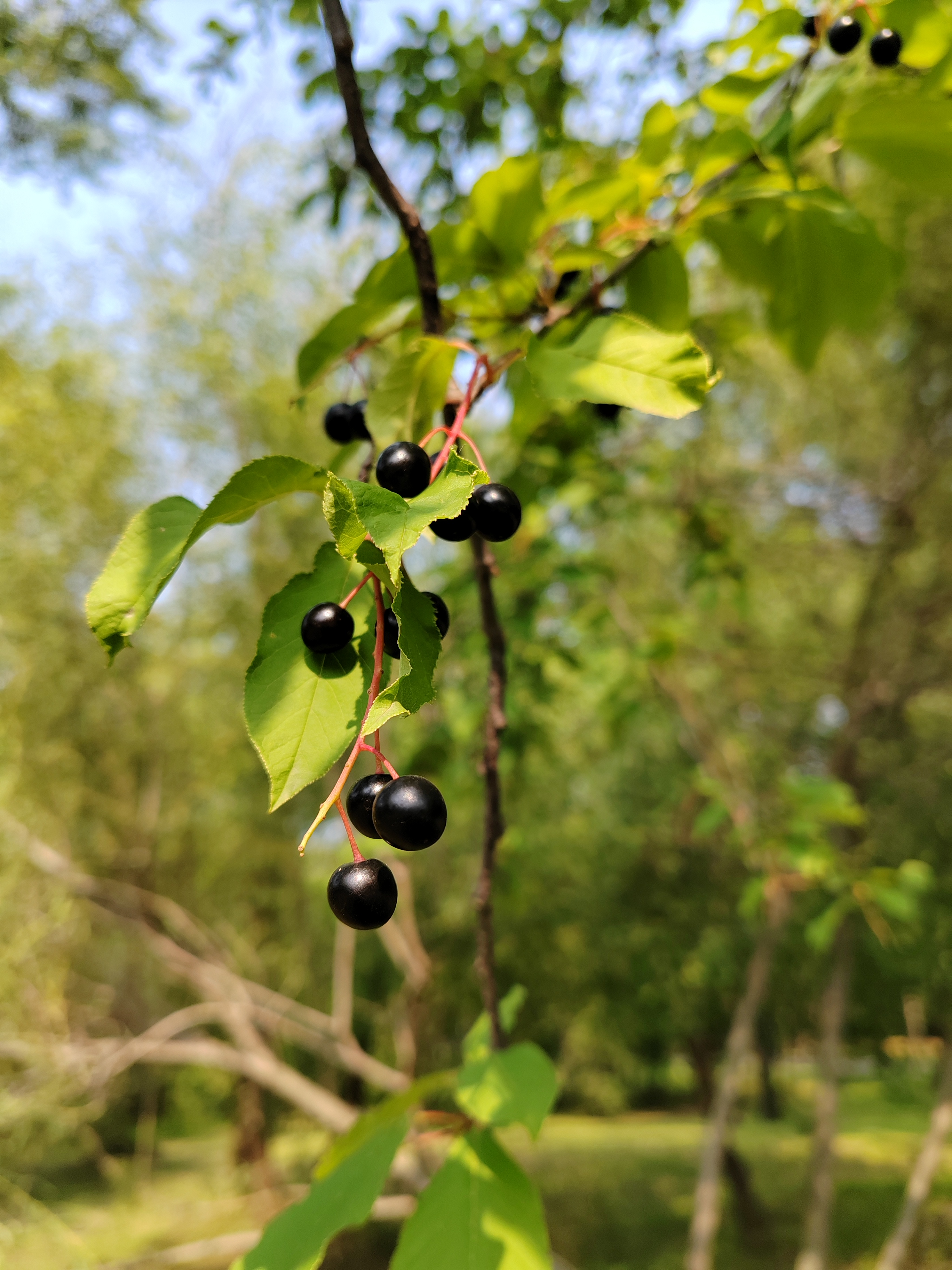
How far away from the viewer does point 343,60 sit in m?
0.66

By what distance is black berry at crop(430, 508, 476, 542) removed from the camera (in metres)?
0.56

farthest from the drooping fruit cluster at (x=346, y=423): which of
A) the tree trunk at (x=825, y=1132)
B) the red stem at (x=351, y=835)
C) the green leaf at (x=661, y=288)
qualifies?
the tree trunk at (x=825, y=1132)

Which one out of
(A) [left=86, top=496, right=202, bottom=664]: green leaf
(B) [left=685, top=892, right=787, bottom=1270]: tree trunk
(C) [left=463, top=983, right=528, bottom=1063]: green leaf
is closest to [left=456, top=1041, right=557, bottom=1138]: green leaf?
(C) [left=463, top=983, right=528, bottom=1063]: green leaf

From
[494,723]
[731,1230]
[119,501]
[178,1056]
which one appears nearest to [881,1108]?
[731,1230]

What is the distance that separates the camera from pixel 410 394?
685 millimetres

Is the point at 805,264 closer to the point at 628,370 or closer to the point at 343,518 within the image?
the point at 628,370

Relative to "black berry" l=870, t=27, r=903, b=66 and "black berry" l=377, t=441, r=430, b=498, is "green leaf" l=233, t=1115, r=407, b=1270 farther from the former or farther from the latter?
"black berry" l=870, t=27, r=903, b=66

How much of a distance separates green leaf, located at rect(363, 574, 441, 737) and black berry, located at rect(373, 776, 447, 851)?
0.24 ft

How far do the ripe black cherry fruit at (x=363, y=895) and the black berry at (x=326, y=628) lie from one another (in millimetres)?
154

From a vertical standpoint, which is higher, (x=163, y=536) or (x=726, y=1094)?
(x=163, y=536)

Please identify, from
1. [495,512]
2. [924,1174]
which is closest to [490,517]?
[495,512]

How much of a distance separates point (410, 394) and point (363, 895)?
442 mm

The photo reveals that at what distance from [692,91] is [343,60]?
225 cm

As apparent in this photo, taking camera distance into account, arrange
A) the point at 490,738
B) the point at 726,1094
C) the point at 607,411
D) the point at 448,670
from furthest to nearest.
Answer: the point at 726,1094
the point at 448,670
the point at 607,411
the point at 490,738
